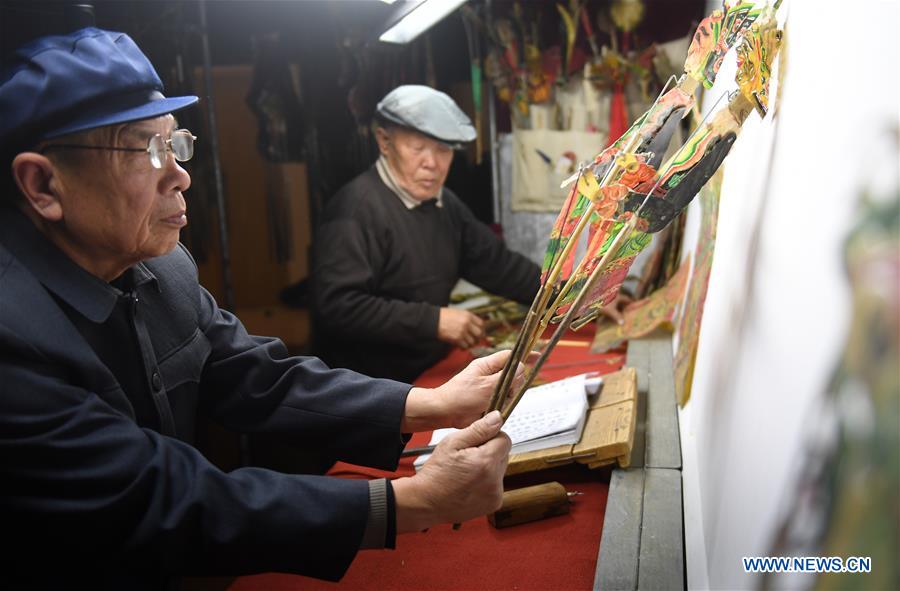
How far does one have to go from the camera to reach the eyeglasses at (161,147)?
1.16 meters

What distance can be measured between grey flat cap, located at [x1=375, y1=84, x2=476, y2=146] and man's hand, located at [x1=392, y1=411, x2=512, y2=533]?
193 centimetres

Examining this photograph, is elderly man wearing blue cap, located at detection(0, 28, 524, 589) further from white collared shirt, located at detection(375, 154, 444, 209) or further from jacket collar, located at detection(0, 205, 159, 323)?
white collared shirt, located at detection(375, 154, 444, 209)

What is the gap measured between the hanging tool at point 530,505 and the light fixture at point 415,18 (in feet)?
4.39

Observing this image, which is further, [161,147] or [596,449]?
[596,449]

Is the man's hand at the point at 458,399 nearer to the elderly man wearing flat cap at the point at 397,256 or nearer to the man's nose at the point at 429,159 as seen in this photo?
the elderly man wearing flat cap at the point at 397,256

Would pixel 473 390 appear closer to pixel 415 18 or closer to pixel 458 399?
pixel 458 399

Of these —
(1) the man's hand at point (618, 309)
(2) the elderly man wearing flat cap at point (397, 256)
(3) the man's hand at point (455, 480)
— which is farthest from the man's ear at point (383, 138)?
(3) the man's hand at point (455, 480)

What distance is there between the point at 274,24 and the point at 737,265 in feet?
11.0

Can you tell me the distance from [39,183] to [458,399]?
80 cm

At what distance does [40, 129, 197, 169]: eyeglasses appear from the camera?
1158 millimetres

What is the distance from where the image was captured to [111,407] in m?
1.15

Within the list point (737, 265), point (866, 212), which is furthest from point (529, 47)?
point (866, 212)

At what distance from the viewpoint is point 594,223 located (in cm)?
122

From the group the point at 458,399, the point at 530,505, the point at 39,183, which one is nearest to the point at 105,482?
the point at 39,183
